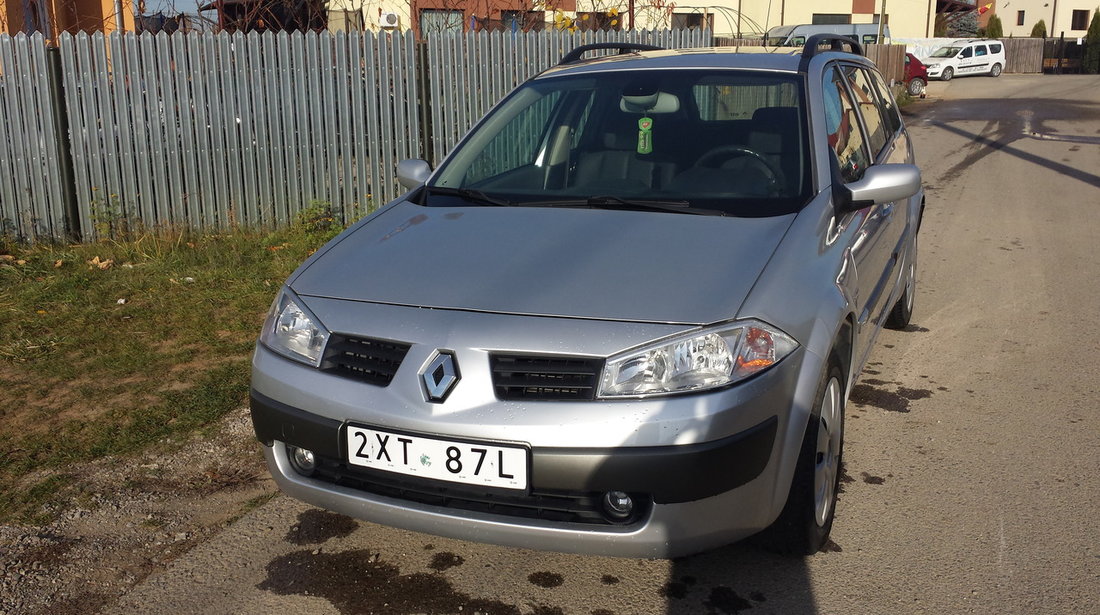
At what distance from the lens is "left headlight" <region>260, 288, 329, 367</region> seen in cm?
299

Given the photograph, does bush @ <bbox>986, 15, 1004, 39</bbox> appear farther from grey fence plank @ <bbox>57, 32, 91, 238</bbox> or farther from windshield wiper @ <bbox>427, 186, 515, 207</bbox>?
windshield wiper @ <bbox>427, 186, 515, 207</bbox>

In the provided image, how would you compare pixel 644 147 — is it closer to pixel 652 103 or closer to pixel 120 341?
pixel 652 103

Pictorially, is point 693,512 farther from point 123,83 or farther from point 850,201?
point 123,83

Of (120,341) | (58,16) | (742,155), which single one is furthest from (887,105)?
(58,16)

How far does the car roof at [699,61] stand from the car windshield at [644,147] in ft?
0.21

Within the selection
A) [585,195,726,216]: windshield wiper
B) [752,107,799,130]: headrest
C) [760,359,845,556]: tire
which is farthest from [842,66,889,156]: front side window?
[760,359,845,556]: tire

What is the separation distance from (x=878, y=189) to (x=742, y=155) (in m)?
0.53

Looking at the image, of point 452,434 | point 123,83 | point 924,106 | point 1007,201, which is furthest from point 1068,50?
point 452,434

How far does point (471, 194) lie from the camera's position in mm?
3889

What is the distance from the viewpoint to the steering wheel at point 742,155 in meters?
3.72

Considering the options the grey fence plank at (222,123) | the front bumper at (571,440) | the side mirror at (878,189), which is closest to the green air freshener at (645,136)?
the side mirror at (878,189)

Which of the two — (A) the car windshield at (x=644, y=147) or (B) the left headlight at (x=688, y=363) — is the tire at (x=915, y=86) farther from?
(B) the left headlight at (x=688, y=363)

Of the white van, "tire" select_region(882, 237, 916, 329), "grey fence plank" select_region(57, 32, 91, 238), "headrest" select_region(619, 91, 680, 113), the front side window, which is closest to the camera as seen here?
"headrest" select_region(619, 91, 680, 113)

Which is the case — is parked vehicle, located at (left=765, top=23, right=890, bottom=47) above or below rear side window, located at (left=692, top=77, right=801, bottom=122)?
above
